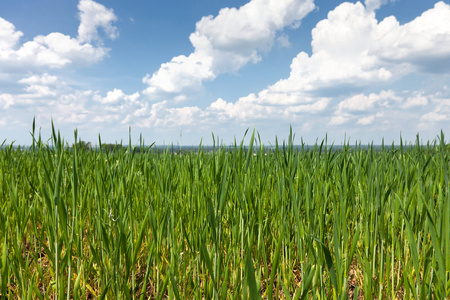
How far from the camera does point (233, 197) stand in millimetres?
1572

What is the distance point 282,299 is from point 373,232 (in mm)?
477


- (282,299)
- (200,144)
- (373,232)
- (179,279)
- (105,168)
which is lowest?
(282,299)

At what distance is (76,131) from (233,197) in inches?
30.1

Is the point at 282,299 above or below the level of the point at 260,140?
below

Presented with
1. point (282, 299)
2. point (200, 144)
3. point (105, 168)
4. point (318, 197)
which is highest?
point (200, 144)

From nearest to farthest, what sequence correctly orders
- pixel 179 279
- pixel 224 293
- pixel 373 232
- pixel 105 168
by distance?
pixel 224 293 → pixel 179 279 → pixel 373 232 → pixel 105 168

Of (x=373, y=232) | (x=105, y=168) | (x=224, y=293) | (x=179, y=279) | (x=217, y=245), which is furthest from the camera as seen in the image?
(x=105, y=168)

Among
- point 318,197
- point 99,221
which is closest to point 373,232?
point 318,197

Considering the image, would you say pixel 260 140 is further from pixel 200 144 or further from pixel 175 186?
pixel 175 186

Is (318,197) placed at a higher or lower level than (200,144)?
lower

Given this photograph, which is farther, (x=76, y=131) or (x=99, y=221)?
(x=76, y=131)

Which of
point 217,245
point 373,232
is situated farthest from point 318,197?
point 217,245

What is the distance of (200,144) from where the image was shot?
1.89m

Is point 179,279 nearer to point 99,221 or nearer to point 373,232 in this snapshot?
point 99,221
